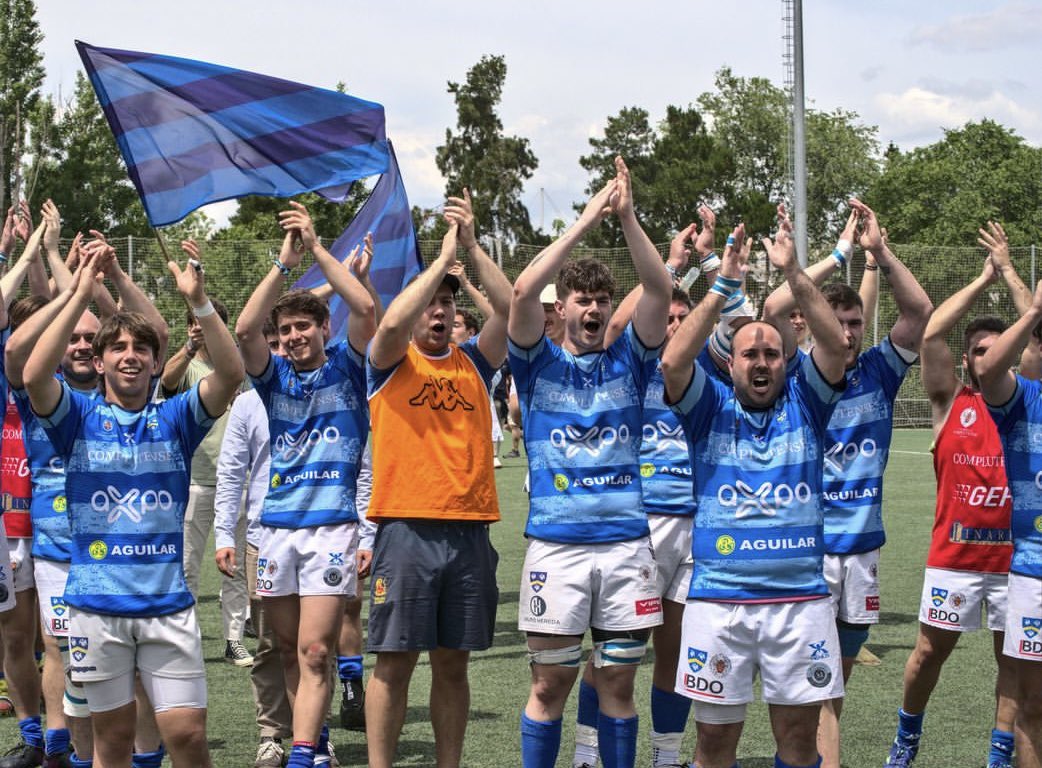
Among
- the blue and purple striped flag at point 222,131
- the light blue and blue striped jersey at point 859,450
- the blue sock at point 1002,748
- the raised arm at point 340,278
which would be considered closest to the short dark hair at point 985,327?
the light blue and blue striped jersey at point 859,450

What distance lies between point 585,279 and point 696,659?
71.7 inches

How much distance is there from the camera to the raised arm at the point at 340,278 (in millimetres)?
6395

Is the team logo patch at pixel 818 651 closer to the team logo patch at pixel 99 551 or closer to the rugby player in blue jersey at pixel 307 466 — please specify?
the rugby player in blue jersey at pixel 307 466

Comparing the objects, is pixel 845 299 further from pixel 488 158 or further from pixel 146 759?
pixel 488 158

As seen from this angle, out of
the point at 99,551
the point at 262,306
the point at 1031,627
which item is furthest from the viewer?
the point at 262,306

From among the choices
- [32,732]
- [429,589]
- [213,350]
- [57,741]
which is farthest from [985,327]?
[32,732]

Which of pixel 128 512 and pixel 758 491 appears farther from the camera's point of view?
pixel 128 512

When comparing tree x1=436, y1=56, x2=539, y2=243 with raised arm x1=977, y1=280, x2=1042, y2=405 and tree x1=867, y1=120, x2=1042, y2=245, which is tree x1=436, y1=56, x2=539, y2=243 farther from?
raised arm x1=977, y1=280, x2=1042, y2=405

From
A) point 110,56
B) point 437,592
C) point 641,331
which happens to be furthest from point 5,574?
point 641,331

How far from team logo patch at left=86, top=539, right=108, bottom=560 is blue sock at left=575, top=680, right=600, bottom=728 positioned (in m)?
2.34

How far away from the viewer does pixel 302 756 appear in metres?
6.33

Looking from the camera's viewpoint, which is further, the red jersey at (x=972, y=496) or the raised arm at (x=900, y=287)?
the red jersey at (x=972, y=496)

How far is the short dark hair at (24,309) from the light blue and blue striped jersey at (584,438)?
8.03 feet

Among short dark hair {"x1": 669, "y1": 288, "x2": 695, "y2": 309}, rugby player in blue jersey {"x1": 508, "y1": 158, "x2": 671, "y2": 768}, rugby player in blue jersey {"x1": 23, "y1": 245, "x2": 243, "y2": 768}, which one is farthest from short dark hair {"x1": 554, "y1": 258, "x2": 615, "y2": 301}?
rugby player in blue jersey {"x1": 23, "y1": 245, "x2": 243, "y2": 768}
